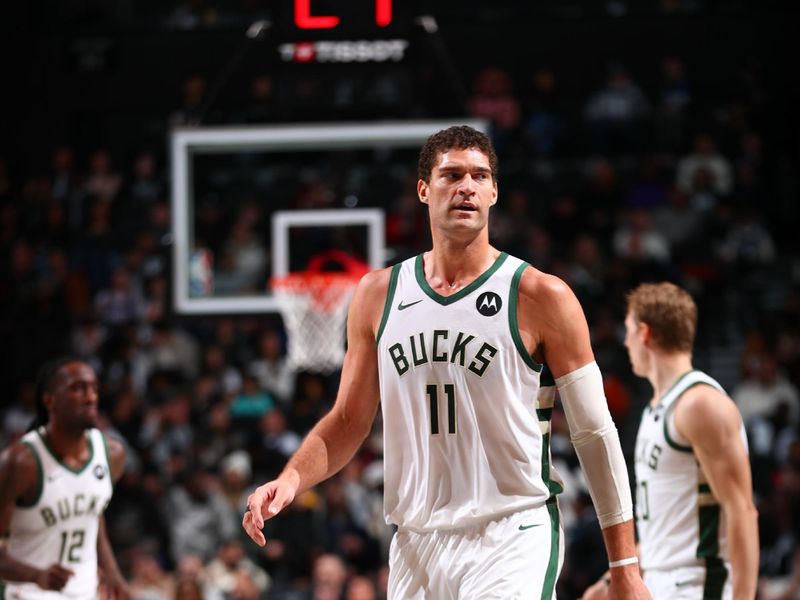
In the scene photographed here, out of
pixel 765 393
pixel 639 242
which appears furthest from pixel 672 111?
pixel 765 393

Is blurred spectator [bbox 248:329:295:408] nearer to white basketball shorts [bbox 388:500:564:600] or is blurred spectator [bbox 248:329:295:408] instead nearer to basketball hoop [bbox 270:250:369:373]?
basketball hoop [bbox 270:250:369:373]

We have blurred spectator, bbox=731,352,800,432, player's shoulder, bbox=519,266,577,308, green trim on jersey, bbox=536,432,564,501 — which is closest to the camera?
player's shoulder, bbox=519,266,577,308

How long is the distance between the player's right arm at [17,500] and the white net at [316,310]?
3058 mm

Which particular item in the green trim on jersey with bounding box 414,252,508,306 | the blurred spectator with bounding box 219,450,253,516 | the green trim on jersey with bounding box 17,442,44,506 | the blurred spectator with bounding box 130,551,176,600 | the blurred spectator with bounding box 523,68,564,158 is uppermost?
the blurred spectator with bounding box 523,68,564,158

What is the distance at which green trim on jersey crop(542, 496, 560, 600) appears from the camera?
3816 millimetres

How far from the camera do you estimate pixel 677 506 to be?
16.4 ft

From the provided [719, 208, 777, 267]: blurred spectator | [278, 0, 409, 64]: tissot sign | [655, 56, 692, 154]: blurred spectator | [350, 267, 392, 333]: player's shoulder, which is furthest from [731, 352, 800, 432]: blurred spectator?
[350, 267, 392, 333]: player's shoulder

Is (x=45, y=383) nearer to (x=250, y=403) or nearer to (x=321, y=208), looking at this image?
(x=321, y=208)

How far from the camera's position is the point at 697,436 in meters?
4.91

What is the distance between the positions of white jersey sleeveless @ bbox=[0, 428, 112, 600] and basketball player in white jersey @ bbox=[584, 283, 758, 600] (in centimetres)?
257

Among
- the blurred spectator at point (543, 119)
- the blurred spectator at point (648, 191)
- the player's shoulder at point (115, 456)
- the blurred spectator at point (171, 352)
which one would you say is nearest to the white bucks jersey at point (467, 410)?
the player's shoulder at point (115, 456)

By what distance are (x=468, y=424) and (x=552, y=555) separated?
50cm

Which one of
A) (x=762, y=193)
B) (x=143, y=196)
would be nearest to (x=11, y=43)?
(x=143, y=196)

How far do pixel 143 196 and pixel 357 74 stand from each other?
8309mm
